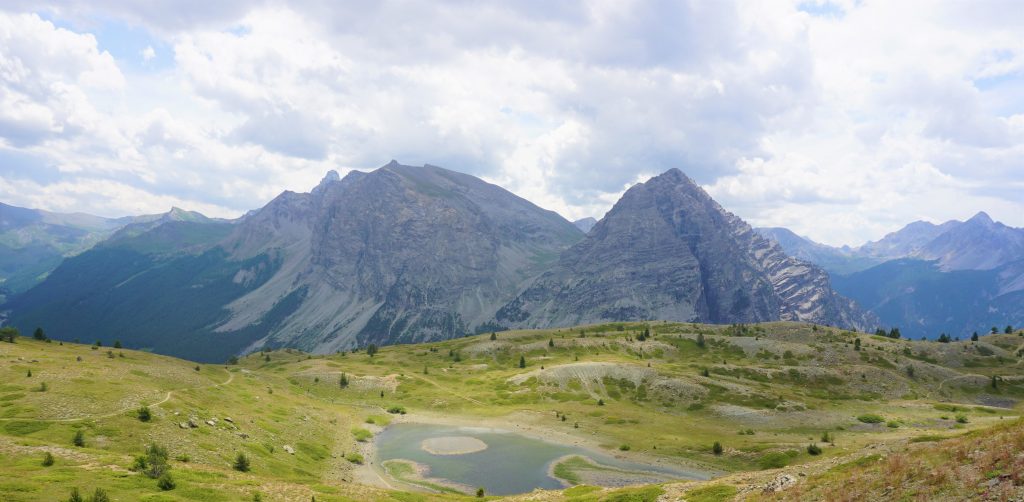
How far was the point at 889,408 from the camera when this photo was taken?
117m

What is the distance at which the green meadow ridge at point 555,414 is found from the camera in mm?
41406

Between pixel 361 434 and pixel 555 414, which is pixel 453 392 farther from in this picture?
pixel 361 434

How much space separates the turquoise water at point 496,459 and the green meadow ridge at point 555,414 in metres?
3.82

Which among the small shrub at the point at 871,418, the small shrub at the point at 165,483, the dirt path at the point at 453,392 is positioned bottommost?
the dirt path at the point at 453,392

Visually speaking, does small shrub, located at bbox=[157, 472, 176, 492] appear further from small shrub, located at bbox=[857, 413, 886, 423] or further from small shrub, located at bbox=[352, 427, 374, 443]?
small shrub, located at bbox=[857, 413, 886, 423]

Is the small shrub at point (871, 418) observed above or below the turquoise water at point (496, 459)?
above

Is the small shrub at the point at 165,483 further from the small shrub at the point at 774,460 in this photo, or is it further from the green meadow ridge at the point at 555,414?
the small shrub at the point at 774,460

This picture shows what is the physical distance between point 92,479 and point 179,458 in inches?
597

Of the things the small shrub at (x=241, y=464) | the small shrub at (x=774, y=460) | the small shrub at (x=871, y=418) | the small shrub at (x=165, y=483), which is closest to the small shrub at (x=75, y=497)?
the small shrub at (x=165, y=483)

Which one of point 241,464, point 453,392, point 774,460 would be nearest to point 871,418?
point 774,460

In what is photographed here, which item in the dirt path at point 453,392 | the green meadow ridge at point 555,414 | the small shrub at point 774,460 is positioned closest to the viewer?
the green meadow ridge at point 555,414

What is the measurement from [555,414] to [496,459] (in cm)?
3480

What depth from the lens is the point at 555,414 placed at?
11819 centimetres

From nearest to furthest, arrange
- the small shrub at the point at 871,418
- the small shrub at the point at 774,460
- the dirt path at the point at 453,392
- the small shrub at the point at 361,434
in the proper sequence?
1. the small shrub at the point at 774,460
2. the small shrub at the point at 361,434
3. the small shrub at the point at 871,418
4. the dirt path at the point at 453,392
